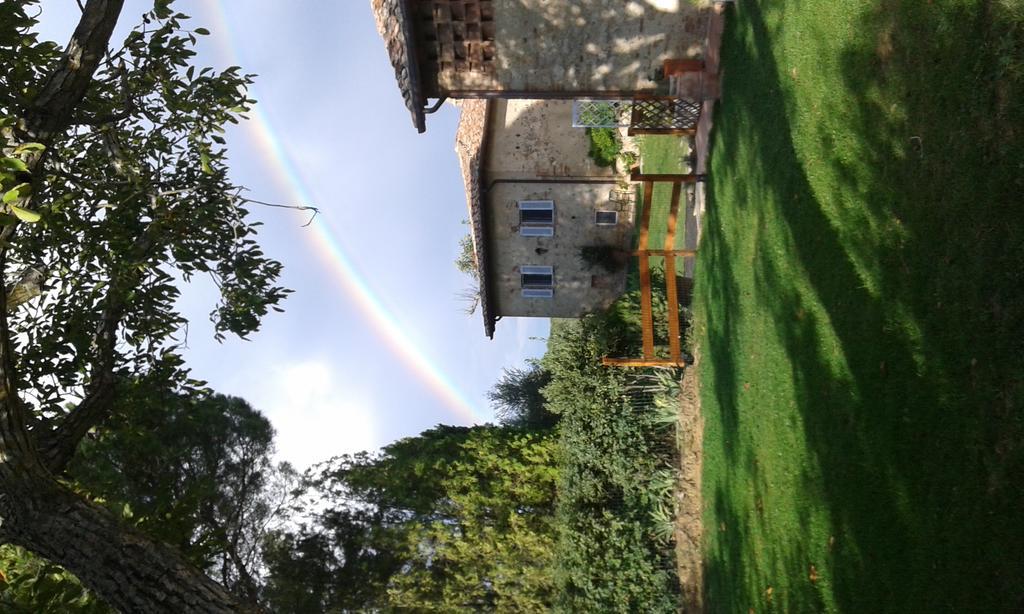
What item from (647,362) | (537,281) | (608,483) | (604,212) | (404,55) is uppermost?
(604,212)

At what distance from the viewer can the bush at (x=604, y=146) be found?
67.8ft

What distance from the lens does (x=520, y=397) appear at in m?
39.0

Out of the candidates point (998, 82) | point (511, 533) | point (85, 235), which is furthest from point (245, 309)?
point (511, 533)

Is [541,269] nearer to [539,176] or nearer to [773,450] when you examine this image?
[539,176]

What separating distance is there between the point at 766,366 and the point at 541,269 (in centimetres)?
1191

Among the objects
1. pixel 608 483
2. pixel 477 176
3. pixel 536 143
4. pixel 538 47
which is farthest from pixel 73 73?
pixel 536 143

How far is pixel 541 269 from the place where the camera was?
70.1 feet

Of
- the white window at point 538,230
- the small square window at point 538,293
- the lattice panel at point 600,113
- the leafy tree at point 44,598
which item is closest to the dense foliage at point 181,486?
the leafy tree at point 44,598

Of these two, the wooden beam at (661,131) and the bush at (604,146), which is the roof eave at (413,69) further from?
the bush at (604,146)

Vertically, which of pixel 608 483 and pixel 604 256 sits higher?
pixel 604 256

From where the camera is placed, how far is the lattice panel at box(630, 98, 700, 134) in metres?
13.1

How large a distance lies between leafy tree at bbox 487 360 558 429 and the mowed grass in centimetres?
2581

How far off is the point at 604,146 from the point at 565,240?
3.11m

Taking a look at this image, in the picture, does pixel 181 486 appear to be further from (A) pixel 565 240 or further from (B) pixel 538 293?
(A) pixel 565 240
